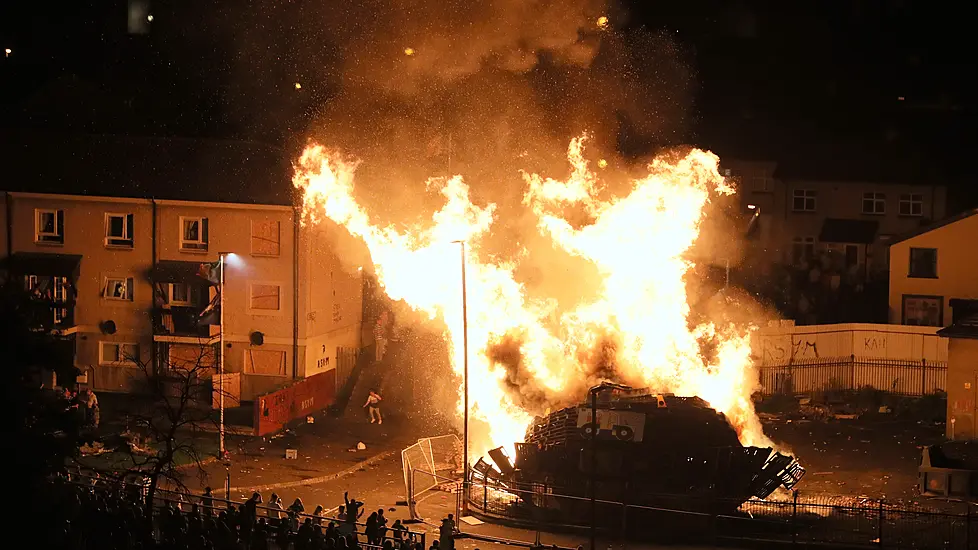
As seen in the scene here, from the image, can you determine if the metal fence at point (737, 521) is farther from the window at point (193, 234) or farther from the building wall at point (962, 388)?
the window at point (193, 234)

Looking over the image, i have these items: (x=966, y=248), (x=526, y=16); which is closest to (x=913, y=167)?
(x=966, y=248)

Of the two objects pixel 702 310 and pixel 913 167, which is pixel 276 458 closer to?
pixel 702 310

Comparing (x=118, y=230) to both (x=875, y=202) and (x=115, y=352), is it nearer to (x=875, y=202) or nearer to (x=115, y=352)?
(x=115, y=352)

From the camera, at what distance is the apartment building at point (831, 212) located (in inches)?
1799

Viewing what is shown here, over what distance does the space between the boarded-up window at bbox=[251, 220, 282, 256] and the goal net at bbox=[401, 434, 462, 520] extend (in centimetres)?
994

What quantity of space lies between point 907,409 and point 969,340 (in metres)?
4.28

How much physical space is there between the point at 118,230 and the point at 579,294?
1696 centimetres

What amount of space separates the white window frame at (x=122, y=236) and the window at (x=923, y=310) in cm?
2592

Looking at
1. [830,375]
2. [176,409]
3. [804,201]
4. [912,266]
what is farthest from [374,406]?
[804,201]

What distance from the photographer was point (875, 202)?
152ft

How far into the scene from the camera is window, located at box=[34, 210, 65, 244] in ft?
129

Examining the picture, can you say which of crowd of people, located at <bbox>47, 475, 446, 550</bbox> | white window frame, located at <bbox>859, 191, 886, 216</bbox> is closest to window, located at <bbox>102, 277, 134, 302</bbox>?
crowd of people, located at <bbox>47, 475, 446, 550</bbox>

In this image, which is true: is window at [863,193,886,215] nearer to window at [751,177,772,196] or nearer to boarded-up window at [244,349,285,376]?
window at [751,177,772,196]

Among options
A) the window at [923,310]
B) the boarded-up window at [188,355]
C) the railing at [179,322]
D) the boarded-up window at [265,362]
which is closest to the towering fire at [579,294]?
the boarded-up window at [265,362]
